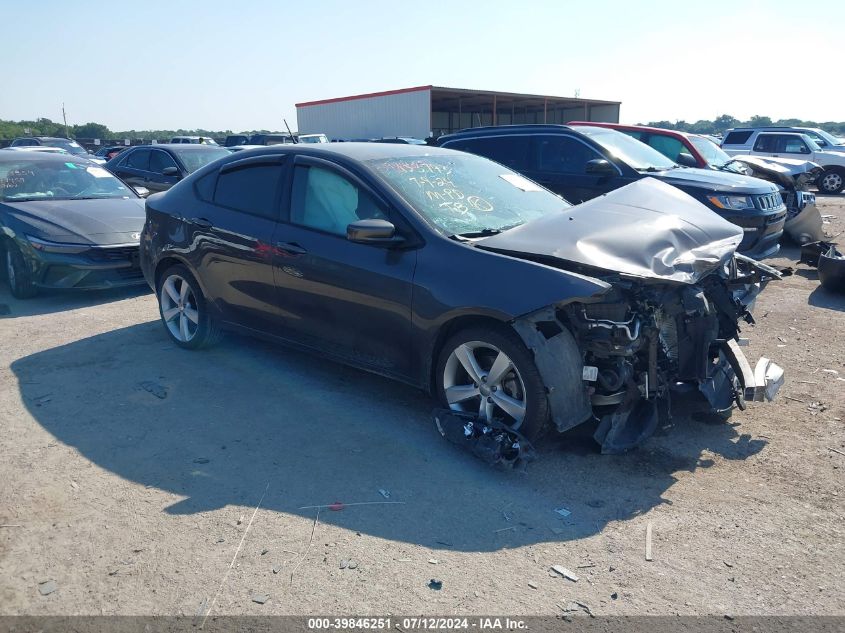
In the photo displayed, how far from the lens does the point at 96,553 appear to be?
10.4ft

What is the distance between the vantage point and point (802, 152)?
65.3ft

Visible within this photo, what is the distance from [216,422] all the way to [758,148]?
65.6 feet

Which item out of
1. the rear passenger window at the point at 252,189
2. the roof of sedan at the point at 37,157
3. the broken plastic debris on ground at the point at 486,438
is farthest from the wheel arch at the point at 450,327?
the roof of sedan at the point at 37,157

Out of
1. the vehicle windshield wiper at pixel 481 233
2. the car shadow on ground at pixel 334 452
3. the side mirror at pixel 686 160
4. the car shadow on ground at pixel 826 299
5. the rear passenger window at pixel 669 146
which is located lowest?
the car shadow on ground at pixel 334 452

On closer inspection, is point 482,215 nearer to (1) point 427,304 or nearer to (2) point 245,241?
(1) point 427,304

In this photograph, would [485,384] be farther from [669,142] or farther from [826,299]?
[669,142]

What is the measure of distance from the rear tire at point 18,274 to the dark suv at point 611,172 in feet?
19.1

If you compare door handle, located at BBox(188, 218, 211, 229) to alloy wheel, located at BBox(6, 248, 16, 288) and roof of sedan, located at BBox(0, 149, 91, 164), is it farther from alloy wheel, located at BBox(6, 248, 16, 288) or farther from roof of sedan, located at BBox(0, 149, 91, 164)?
roof of sedan, located at BBox(0, 149, 91, 164)

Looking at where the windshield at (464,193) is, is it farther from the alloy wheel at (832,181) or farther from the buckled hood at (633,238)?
the alloy wheel at (832,181)

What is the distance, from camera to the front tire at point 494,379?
149 inches

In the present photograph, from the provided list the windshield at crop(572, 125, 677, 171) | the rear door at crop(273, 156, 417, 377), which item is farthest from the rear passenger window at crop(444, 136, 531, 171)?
the rear door at crop(273, 156, 417, 377)

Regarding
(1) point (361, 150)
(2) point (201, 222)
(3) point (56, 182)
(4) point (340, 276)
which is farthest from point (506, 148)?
(3) point (56, 182)

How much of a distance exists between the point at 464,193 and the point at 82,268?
4.90 metres

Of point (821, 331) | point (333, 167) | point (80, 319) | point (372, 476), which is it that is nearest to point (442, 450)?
point (372, 476)
